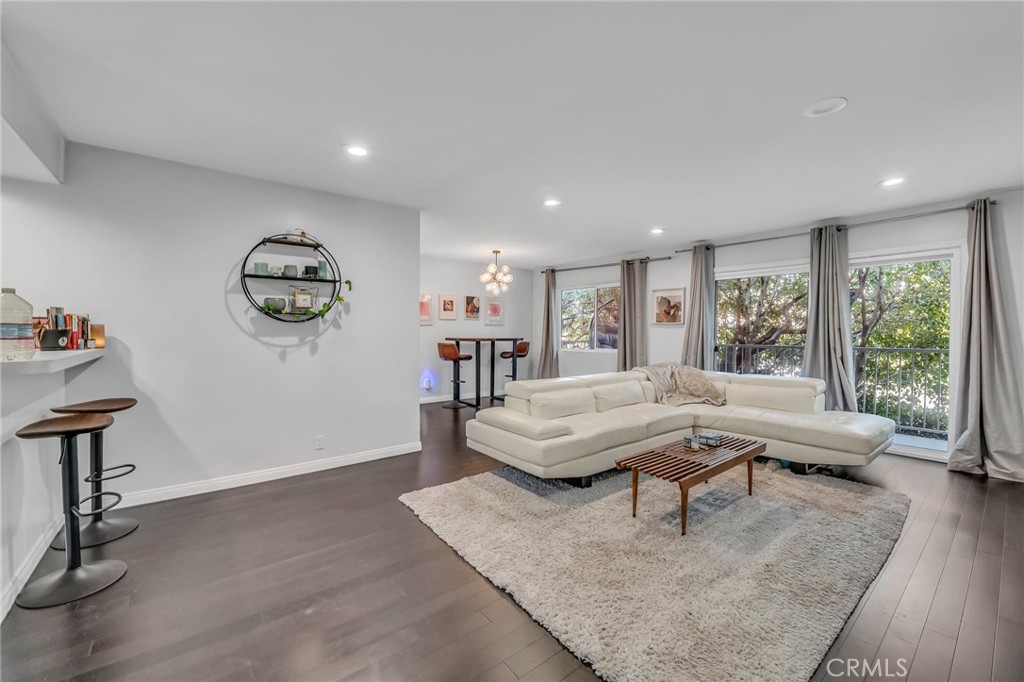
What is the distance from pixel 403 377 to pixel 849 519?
3.83m

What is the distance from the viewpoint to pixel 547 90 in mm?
2193

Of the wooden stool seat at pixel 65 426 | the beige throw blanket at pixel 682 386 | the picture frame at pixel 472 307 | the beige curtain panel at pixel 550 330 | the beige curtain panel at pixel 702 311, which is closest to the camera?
the wooden stool seat at pixel 65 426

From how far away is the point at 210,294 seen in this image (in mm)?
3307

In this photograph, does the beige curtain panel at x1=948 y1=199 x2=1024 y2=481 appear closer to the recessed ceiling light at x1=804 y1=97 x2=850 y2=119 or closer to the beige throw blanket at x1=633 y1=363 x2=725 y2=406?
the beige throw blanket at x1=633 y1=363 x2=725 y2=406

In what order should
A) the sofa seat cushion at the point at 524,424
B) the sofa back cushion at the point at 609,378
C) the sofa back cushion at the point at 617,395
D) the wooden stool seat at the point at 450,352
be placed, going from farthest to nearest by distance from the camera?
the wooden stool seat at the point at 450,352 → the sofa back cushion at the point at 609,378 → the sofa back cushion at the point at 617,395 → the sofa seat cushion at the point at 524,424

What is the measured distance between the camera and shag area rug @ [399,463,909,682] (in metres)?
1.74

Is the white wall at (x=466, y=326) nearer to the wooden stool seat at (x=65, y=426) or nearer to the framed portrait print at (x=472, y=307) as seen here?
the framed portrait print at (x=472, y=307)

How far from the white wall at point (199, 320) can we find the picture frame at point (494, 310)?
394 cm

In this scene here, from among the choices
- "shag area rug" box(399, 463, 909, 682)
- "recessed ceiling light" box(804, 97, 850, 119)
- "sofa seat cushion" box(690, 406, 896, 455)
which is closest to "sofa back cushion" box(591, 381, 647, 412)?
"sofa seat cushion" box(690, 406, 896, 455)

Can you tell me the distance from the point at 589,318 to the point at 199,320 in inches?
244

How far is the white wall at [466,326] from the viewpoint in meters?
7.43

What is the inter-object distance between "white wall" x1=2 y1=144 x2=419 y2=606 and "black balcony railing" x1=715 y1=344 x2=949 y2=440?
17.1 ft

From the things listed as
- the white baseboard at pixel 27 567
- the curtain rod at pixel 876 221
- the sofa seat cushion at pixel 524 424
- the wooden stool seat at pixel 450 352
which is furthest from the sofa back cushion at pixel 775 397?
the white baseboard at pixel 27 567

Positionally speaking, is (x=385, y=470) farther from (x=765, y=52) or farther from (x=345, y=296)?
(x=765, y=52)
